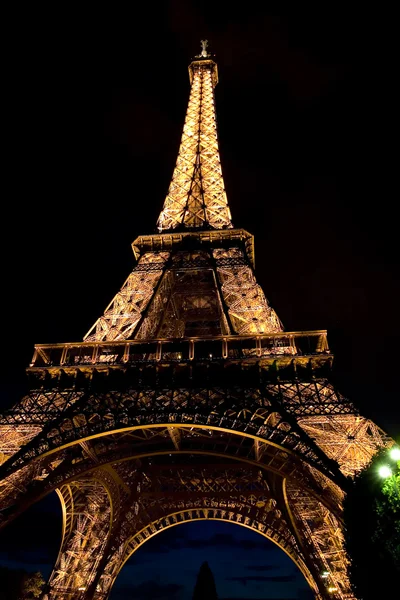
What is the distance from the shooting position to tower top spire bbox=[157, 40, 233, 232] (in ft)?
87.5

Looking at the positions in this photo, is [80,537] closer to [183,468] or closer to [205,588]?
[183,468]

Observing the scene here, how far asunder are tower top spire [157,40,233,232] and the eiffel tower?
13 centimetres

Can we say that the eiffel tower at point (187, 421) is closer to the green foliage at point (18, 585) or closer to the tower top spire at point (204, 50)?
the green foliage at point (18, 585)

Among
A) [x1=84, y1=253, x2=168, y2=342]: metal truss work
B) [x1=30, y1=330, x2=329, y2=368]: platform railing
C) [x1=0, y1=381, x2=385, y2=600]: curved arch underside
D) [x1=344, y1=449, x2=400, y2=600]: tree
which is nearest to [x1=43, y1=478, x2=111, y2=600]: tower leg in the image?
[x1=0, y1=381, x2=385, y2=600]: curved arch underside

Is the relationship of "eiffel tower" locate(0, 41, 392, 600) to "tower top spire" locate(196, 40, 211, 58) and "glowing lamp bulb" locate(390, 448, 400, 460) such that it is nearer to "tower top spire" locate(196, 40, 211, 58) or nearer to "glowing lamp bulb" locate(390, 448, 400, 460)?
"glowing lamp bulb" locate(390, 448, 400, 460)

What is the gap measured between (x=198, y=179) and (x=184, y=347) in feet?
52.7

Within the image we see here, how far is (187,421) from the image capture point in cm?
1288

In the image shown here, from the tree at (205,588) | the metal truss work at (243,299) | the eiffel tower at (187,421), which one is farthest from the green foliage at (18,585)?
the metal truss work at (243,299)

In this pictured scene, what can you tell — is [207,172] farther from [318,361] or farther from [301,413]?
[301,413]

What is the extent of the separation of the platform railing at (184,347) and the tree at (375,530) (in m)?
5.39

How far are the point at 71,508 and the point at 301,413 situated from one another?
13.5 meters

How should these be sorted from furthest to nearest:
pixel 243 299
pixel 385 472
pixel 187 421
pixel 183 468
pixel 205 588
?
pixel 183 468 → pixel 243 299 → pixel 205 588 → pixel 187 421 → pixel 385 472

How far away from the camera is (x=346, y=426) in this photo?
12.7 metres

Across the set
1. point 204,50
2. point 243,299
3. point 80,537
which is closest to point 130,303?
point 243,299
